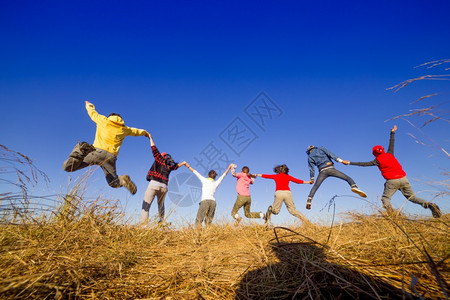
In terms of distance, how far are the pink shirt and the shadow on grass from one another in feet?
19.4

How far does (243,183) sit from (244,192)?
329 mm

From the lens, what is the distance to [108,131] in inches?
228

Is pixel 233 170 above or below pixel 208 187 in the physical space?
above

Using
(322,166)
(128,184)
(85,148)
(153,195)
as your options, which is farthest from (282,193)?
(85,148)

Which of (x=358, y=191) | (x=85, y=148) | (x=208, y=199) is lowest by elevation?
(x=358, y=191)

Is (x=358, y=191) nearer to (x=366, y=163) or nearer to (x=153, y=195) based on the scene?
(x=366, y=163)

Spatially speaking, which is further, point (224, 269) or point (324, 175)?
point (324, 175)

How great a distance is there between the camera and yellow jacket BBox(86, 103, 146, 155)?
5746mm

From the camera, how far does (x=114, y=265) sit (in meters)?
1.92

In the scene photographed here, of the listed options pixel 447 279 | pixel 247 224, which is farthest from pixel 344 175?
pixel 447 279

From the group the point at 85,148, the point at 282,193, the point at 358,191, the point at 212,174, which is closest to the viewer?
the point at 85,148

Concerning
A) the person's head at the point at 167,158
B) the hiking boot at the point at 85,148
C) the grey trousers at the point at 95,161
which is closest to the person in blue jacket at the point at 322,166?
the person's head at the point at 167,158

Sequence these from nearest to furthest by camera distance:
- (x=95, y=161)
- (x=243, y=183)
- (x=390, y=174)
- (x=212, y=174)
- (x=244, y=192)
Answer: (x=95, y=161), (x=390, y=174), (x=212, y=174), (x=244, y=192), (x=243, y=183)

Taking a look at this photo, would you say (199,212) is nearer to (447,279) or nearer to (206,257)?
(206,257)
